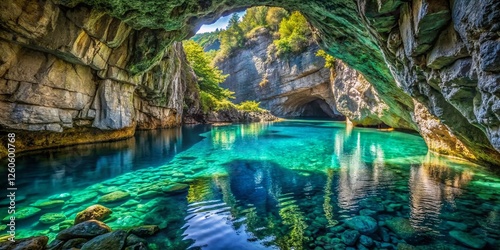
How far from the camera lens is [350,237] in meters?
4.04

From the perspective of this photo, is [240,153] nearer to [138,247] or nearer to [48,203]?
[48,203]

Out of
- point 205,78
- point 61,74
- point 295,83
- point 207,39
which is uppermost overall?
point 207,39

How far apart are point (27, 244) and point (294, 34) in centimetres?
3562

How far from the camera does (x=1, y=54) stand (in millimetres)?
7832

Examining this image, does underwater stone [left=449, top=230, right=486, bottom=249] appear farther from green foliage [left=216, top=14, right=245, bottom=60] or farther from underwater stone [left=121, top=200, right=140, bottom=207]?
green foliage [left=216, top=14, right=245, bottom=60]

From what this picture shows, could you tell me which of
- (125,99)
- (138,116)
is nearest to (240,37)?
(138,116)

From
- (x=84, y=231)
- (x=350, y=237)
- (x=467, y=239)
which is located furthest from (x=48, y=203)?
(x=467, y=239)

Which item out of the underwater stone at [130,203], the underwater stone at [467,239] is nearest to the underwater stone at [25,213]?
the underwater stone at [130,203]

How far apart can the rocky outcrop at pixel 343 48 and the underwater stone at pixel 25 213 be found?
17.4 ft

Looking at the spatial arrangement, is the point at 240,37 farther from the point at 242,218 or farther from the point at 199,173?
the point at 242,218

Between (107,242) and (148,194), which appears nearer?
(107,242)

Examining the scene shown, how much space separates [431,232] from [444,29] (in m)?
3.41

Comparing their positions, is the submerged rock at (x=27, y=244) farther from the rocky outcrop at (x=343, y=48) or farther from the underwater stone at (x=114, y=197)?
the rocky outcrop at (x=343, y=48)

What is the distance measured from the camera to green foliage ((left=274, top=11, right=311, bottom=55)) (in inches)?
1323
